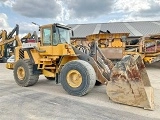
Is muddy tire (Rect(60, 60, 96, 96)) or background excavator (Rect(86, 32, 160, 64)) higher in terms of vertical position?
background excavator (Rect(86, 32, 160, 64))

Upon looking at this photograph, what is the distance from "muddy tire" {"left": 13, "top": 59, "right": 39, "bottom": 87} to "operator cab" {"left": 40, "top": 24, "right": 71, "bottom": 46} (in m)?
0.96

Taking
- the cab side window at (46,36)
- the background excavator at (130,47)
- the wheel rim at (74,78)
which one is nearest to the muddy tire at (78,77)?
the wheel rim at (74,78)

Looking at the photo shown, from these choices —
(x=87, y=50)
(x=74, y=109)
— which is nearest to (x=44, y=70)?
(x=87, y=50)

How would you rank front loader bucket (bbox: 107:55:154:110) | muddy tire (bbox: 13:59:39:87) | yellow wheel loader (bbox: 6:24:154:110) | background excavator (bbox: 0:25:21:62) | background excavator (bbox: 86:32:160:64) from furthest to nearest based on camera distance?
1. background excavator (bbox: 0:25:21:62)
2. background excavator (bbox: 86:32:160:64)
3. muddy tire (bbox: 13:59:39:87)
4. yellow wheel loader (bbox: 6:24:154:110)
5. front loader bucket (bbox: 107:55:154:110)

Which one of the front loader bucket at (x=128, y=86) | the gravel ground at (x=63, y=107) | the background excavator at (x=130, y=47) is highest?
the background excavator at (x=130, y=47)

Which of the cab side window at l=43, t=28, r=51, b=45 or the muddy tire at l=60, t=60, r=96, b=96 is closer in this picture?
the muddy tire at l=60, t=60, r=96, b=96

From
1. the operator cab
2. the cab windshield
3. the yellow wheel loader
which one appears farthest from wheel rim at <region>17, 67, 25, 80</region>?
the cab windshield

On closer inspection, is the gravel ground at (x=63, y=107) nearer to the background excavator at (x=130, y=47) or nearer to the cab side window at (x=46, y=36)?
the cab side window at (x=46, y=36)

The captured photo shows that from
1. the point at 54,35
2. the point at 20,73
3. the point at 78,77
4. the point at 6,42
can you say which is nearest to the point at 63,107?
the point at 78,77

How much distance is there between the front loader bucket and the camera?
4654mm

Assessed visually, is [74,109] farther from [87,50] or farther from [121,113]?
[87,50]

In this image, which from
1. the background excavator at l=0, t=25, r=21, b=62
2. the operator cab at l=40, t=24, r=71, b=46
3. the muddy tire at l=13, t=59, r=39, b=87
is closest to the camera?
the operator cab at l=40, t=24, r=71, b=46

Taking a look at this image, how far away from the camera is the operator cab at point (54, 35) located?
6.56m

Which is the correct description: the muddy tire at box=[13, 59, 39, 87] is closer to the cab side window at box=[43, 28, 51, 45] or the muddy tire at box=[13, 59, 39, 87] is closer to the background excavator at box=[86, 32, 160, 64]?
the cab side window at box=[43, 28, 51, 45]
